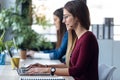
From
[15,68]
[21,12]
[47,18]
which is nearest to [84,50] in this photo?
[15,68]

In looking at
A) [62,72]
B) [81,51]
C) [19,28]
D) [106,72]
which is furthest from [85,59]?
[19,28]

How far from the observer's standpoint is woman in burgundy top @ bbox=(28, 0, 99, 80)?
7.11 feet

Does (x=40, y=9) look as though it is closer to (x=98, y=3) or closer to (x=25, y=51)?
(x=98, y=3)

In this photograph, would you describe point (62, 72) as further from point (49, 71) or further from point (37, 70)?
point (37, 70)

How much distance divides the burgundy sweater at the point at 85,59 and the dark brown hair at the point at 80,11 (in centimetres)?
10

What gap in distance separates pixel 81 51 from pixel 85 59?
7cm

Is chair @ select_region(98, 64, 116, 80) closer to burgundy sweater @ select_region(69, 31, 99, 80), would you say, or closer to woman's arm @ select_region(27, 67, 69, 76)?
burgundy sweater @ select_region(69, 31, 99, 80)

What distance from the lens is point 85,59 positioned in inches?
85.2

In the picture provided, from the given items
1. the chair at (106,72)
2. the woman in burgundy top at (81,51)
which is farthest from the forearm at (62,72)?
the chair at (106,72)

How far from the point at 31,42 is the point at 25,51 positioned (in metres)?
0.13

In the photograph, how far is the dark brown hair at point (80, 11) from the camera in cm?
228

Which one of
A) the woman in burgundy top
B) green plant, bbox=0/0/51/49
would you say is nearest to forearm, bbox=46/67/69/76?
the woman in burgundy top

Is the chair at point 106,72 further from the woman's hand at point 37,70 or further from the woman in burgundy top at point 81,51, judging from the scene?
the woman's hand at point 37,70

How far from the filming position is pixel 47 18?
16.9ft
